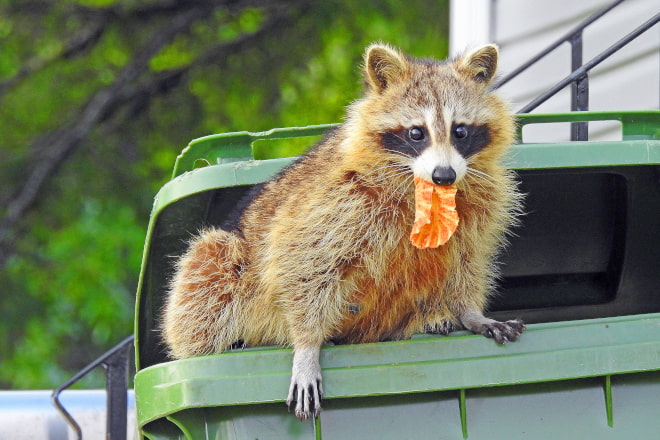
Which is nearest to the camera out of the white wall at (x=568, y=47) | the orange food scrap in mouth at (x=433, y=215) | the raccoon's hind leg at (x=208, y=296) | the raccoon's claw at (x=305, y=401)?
the raccoon's claw at (x=305, y=401)

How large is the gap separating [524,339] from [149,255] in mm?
986

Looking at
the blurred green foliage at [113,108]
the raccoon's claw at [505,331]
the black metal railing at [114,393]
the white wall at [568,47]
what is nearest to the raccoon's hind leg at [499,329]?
the raccoon's claw at [505,331]

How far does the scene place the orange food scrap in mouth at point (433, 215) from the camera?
2.53 metres

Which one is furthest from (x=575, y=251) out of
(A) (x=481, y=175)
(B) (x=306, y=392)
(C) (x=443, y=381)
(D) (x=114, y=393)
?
(D) (x=114, y=393)

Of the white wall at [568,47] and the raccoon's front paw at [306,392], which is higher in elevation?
the white wall at [568,47]

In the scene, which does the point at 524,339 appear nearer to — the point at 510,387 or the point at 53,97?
the point at 510,387

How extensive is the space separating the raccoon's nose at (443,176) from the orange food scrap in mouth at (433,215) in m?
0.05

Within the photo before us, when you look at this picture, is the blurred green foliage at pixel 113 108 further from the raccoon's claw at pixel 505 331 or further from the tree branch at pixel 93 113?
the raccoon's claw at pixel 505 331

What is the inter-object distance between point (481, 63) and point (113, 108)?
5.63m

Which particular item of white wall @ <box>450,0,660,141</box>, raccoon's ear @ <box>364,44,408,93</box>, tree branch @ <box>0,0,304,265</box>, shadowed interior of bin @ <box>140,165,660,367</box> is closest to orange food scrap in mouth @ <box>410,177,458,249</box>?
raccoon's ear @ <box>364,44,408,93</box>

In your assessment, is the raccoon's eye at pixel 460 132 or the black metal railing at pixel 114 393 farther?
the black metal railing at pixel 114 393

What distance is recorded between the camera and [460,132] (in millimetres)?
2664

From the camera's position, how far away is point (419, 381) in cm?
232

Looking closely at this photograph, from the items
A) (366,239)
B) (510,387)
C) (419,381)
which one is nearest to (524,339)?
(510,387)
